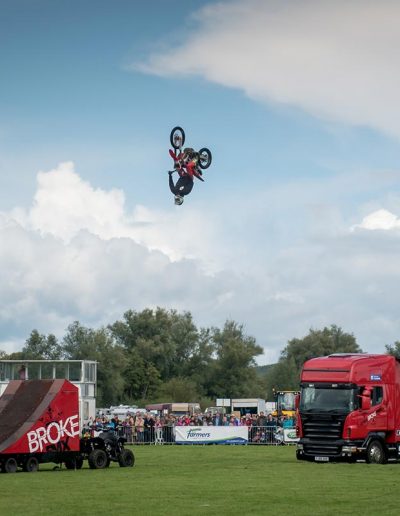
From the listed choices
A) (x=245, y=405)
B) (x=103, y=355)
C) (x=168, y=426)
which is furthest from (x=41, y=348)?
(x=168, y=426)

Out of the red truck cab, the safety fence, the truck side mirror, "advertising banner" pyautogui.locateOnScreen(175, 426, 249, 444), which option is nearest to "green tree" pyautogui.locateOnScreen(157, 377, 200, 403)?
the safety fence

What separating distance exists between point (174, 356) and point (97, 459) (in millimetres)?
105611

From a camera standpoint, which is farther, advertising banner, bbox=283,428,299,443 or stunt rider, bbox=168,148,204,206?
advertising banner, bbox=283,428,299,443

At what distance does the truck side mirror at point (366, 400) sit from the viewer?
3594 centimetres

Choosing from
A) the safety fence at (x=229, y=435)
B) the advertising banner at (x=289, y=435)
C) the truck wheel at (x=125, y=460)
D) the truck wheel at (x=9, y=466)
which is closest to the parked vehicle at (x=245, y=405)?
the safety fence at (x=229, y=435)

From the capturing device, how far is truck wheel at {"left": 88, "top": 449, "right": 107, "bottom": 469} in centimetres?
3506

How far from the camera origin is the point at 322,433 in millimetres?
36219

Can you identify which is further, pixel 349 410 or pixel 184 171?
pixel 184 171

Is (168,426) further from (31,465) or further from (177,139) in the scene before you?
(31,465)

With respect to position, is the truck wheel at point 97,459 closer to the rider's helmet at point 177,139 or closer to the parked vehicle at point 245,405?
the rider's helmet at point 177,139

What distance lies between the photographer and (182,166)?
2048 inches

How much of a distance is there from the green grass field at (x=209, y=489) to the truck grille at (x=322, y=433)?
66 centimetres

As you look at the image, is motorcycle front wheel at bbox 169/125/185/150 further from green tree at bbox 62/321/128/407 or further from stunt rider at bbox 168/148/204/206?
green tree at bbox 62/321/128/407

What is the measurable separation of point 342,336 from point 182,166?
97.9m
